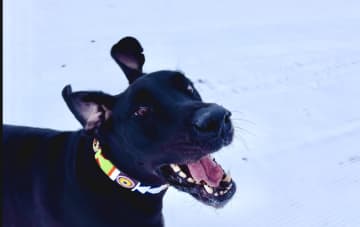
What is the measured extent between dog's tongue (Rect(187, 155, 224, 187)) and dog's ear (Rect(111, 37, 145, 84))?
0.62 metres

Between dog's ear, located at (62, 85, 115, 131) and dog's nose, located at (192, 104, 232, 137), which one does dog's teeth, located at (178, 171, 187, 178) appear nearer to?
dog's nose, located at (192, 104, 232, 137)

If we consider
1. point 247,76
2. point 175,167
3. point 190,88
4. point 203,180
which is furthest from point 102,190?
point 247,76

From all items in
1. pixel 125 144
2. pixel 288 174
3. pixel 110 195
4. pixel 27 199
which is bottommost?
pixel 288 174

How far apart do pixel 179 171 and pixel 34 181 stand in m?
0.83

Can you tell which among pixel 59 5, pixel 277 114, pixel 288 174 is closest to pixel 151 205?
pixel 288 174

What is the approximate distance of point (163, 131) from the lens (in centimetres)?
243

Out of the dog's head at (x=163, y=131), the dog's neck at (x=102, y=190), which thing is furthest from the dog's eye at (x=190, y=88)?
the dog's neck at (x=102, y=190)

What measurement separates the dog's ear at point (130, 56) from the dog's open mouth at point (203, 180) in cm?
61

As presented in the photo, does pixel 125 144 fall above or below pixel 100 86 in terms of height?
above

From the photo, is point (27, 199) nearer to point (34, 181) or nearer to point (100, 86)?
point (34, 181)

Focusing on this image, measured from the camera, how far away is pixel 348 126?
4.30m

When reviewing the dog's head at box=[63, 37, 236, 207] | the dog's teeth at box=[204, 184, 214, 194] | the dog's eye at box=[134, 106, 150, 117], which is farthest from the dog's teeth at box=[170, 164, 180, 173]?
the dog's eye at box=[134, 106, 150, 117]

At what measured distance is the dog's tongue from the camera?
8.47 feet

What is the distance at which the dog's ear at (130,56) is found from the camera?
2.91m
